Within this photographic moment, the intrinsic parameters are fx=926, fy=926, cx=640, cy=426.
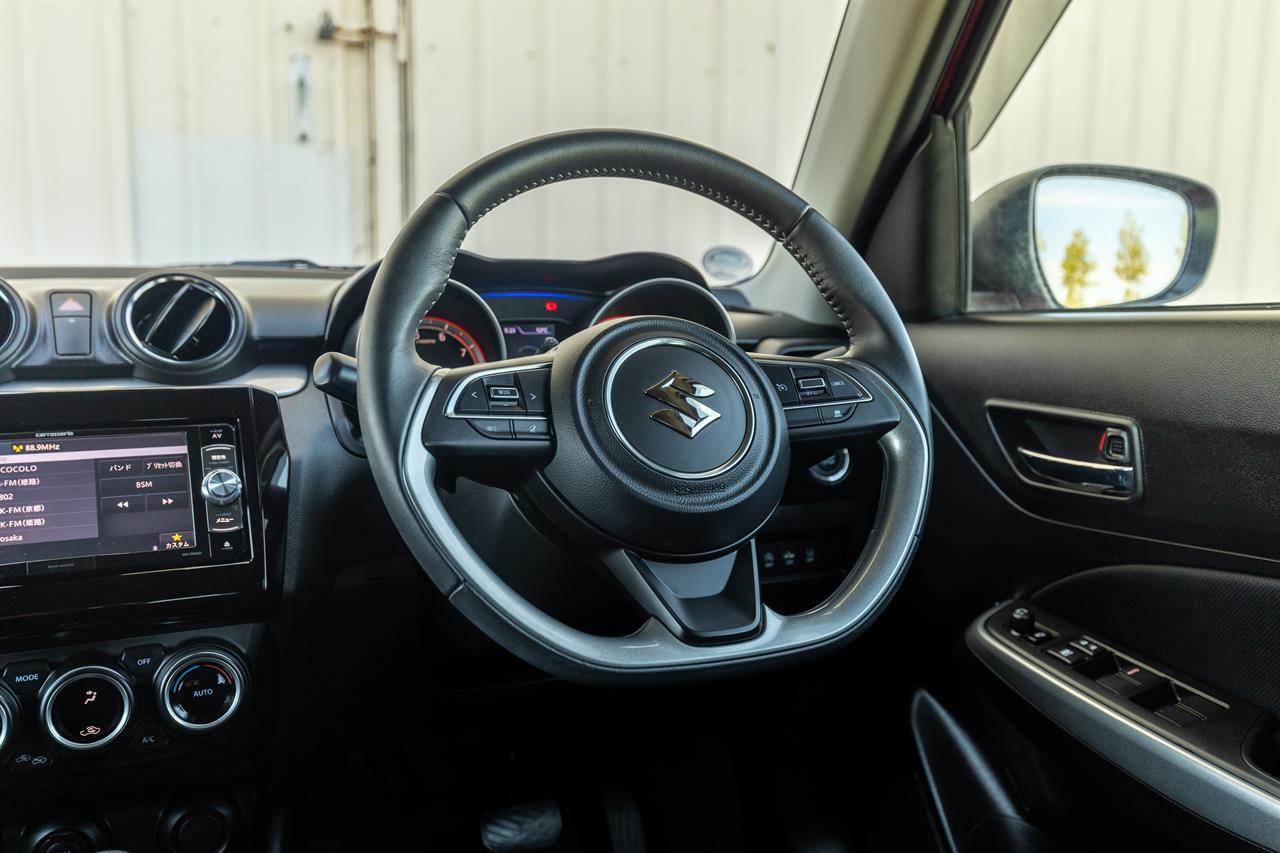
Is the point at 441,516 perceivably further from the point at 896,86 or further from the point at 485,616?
the point at 896,86

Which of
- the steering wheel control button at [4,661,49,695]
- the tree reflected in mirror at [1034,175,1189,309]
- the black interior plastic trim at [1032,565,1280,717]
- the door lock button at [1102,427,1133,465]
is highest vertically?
the tree reflected in mirror at [1034,175,1189,309]

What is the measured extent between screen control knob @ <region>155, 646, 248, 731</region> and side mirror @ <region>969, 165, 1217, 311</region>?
1452 mm

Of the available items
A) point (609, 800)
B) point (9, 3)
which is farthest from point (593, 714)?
point (9, 3)

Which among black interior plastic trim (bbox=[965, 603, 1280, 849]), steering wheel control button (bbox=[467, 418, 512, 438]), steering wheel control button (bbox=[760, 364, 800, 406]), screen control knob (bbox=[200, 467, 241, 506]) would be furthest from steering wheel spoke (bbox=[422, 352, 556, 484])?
black interior plastic trim (bbox=[965, 603, 1280, 849])

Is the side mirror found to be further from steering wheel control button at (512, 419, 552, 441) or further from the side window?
steering wheel control button at (512, 419, 552, 441)

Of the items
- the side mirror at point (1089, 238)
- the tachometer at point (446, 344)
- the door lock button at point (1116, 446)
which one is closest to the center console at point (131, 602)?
the tachometer at point (446, 344)

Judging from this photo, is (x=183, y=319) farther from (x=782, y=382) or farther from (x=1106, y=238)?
(x=1106, y=238)

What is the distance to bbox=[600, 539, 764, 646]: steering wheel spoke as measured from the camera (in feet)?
3.20

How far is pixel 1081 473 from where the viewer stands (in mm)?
1385

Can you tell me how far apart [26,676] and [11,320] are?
495mm

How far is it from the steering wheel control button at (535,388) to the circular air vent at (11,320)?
2.69ft

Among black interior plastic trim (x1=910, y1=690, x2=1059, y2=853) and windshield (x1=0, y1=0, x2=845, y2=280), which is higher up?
windshield (x1=0, y1=0, x2=845, y2=280)

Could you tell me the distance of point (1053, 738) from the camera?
127 centimetres

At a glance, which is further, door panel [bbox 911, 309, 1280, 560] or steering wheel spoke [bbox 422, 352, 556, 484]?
door panel [bbox 911, 309, 1280, 560]
